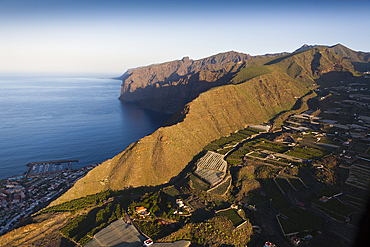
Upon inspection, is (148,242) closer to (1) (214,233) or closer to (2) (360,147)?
(1) (214,233)

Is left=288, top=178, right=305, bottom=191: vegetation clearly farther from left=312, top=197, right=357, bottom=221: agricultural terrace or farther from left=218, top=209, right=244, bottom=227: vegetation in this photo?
left=218, top=209, right=244, bottom=227: vegetation

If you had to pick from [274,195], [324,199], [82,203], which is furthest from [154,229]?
[324,199]

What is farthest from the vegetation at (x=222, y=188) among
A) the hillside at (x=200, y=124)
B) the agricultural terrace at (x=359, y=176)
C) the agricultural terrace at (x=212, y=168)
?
the agricultural terrace at (x=359, y=176)

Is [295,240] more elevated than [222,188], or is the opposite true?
[222,188]

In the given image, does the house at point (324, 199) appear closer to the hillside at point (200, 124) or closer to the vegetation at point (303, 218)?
the vegetation at point (303, 218)

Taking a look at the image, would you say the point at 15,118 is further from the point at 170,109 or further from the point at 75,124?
the point at 170,109

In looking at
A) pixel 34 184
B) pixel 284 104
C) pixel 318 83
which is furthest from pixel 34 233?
pixel 318 83
